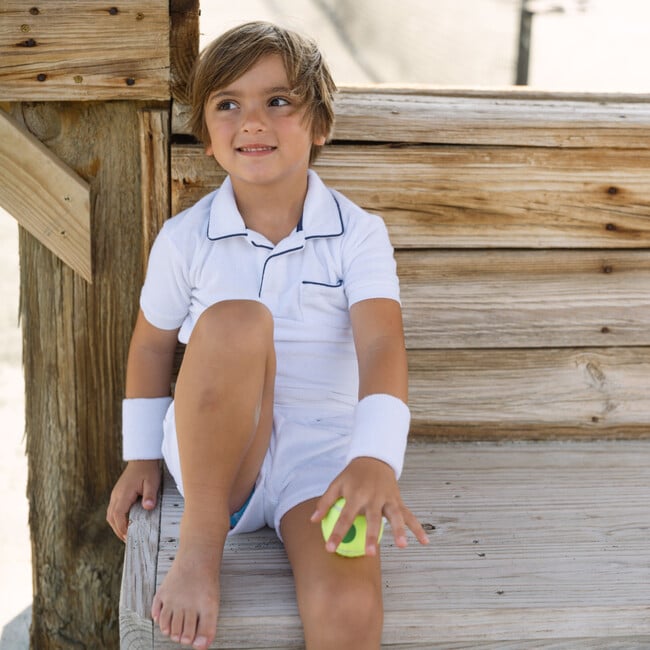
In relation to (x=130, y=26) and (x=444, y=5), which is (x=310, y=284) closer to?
(x=130, y=26)

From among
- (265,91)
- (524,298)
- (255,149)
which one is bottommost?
(524,298)

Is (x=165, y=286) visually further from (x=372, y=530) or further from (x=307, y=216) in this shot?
(x=372, y=530)

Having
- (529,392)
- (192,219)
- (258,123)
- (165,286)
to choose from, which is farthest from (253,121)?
(529,392)

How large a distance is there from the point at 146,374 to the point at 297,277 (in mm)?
389

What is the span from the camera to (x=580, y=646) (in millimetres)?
1630

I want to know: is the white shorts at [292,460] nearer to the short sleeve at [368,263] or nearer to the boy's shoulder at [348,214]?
the short sleeve at [368,263]

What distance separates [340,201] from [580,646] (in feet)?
3.18

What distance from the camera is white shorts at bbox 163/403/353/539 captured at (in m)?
1.75

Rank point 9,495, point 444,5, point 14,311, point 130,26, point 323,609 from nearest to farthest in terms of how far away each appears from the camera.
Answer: point 323,609 < point 130,26 < point 9,495 < point 14,311 < point 444,5

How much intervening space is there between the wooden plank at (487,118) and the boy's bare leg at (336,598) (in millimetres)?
952

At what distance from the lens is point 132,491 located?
76.4 inches

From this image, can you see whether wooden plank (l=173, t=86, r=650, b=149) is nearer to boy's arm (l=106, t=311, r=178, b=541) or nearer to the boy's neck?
the boy's neck

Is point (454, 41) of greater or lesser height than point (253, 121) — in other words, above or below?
below

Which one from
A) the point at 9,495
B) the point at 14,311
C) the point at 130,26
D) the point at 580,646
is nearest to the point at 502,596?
the point at 580,646
